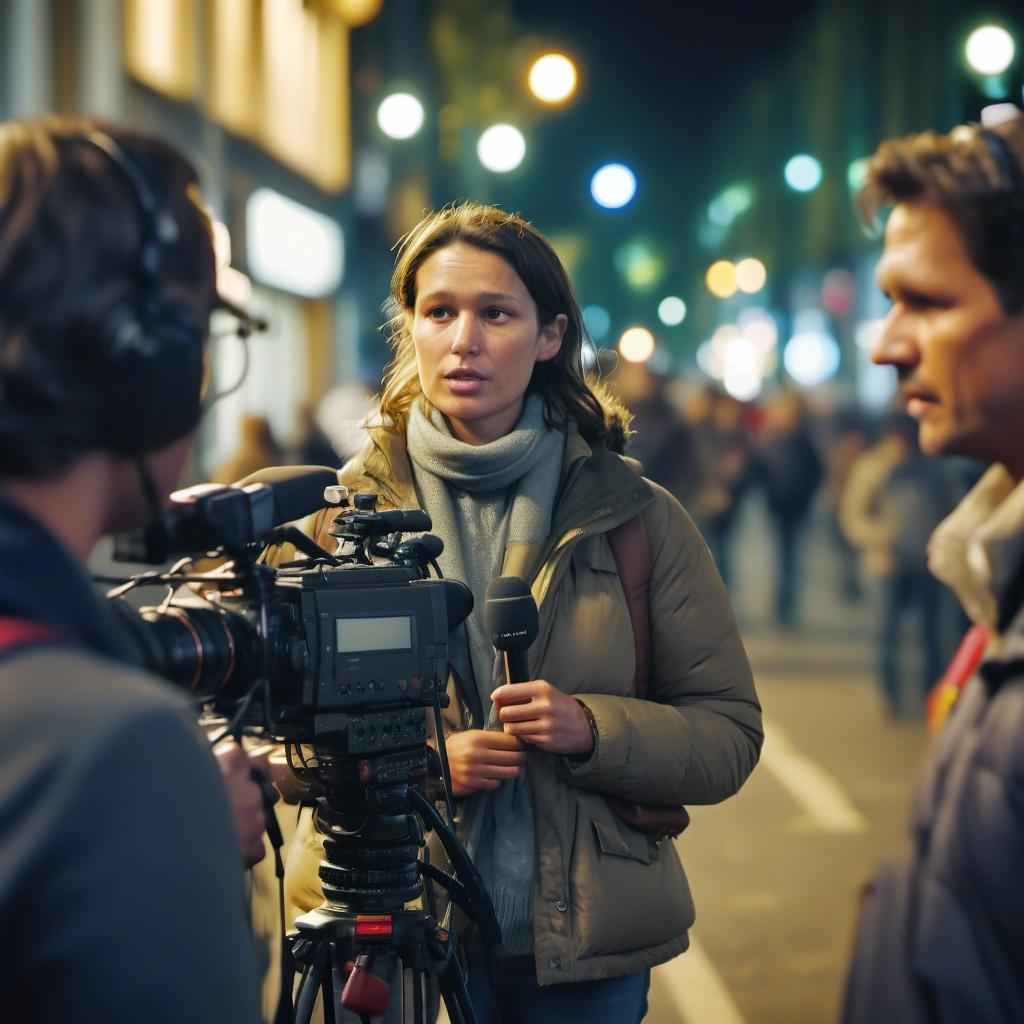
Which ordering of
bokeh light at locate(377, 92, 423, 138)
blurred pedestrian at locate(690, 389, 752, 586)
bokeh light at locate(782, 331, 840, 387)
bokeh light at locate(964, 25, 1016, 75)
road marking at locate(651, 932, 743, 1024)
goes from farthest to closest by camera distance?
bokeh light at locate(782, 331, 840, 387), bokeh light at locate(377, 92, 423, 138), blurred pedestrian at locate(690, 389, 752, 586), bokeh light at locate(964, 25, 1016, 75), road marking at locate(651, 932, 743, 1024)

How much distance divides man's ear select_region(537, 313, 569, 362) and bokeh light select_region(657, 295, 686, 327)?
80619 millimetres

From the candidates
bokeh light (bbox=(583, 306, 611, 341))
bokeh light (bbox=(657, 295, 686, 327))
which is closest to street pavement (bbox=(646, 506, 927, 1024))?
bokeh light (bbox=(583, 306, 611, 341))

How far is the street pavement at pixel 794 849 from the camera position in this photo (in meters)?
4.95

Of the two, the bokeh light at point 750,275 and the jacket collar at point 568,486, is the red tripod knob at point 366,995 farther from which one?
the bokeh light at point 750,275

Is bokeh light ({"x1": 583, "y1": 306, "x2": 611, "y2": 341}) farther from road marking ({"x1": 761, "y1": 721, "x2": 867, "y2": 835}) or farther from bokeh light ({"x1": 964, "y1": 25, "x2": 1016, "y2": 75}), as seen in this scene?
bokeh light ({"x1": 964, "y1": 25, "x2": 1016, "y2": 75})

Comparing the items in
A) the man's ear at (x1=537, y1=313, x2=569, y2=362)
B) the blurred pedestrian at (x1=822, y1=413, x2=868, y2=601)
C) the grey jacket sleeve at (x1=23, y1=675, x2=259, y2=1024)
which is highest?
the man's ear at (x1=537, y1=313, x2=569, y2=362)

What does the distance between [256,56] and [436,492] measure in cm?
Result: 1824

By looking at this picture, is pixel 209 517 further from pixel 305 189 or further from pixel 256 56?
pixel 305 189

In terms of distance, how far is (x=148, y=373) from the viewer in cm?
143

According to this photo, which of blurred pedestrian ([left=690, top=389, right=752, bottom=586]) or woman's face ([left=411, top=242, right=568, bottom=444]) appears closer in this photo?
woman's face ([left=411, top=242, right=568, bottom=444])

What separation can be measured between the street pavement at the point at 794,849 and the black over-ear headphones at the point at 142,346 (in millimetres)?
3743

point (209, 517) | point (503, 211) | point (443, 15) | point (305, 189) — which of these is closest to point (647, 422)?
point (503, 211)

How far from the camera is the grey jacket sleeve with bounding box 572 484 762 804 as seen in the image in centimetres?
265

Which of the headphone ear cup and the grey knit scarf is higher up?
the headphone ear cup
